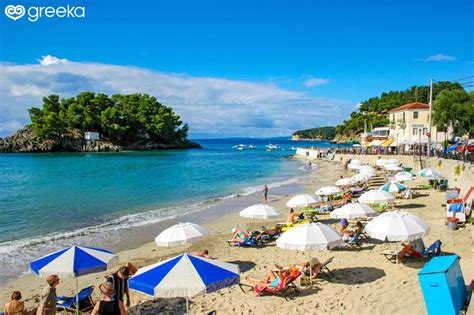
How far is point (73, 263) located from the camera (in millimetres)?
8008

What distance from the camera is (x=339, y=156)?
62625 mm

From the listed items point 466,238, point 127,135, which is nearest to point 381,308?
point 466,238

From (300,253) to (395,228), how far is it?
3645 millimetres

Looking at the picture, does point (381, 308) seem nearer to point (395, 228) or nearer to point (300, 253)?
point (395, 228)

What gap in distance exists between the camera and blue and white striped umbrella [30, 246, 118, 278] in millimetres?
7891

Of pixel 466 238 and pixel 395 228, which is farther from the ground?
pixel 395 228

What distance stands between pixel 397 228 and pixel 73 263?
7.76 meters

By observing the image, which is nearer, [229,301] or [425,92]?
[229,301]

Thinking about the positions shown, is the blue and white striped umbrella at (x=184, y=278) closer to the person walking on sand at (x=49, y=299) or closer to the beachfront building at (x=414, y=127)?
the person walking on sand at (x=49, y=299)

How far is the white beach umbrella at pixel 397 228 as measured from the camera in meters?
9.69

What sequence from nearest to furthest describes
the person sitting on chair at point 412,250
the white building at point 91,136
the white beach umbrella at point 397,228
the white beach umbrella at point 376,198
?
the white beach umbrella at point 397,228 < the person sitting on chair at point 412,250 < the white beach umbrella at point 376,198 < the white building at point 91,136

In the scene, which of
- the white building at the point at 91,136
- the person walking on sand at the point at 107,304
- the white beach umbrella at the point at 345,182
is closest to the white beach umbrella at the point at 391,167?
the white beach umbrella at the point at 345,182

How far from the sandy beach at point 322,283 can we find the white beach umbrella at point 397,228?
40.1 inches

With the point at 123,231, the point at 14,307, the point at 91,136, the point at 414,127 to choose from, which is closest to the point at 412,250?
the point at 14,307
